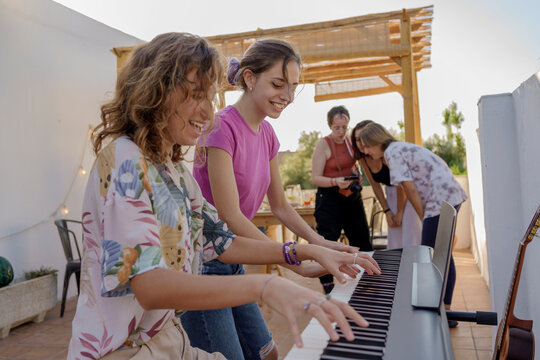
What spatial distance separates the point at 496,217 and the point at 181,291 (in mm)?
2158

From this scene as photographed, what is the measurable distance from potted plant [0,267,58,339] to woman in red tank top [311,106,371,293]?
2642 mm

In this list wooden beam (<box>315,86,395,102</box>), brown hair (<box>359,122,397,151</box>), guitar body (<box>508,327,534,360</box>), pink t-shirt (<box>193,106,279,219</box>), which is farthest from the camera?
wooden beam (<box>315,86,395,102</box>)

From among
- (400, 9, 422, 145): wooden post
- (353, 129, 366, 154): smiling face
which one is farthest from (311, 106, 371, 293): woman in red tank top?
(400, 9, 422, 145): wooden post

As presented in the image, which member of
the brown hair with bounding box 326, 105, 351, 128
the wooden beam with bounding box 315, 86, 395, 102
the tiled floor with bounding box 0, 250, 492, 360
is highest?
the wooden beam with bounding box 315, 86, 395, 102

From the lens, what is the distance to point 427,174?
355cm

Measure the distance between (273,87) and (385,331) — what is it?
110 centimetres

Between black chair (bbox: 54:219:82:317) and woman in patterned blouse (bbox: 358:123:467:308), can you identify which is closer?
woman in patterned blouse (bbox: 358:123:467:308)

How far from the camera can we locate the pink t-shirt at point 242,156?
1676mm

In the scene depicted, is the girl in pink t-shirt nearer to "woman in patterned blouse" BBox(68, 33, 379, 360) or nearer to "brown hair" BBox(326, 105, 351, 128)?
"woman in patterned blouse" BBox(68, 33, 379, 360)

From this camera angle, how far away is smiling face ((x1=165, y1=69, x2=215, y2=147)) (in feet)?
3.56

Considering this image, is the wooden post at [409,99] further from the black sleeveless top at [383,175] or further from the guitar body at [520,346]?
the guitar body at [520,346]

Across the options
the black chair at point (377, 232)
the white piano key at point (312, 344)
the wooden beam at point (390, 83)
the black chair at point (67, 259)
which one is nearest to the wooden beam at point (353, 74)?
the wooden beam at point (390, 83)

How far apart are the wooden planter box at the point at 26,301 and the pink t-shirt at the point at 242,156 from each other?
311cm

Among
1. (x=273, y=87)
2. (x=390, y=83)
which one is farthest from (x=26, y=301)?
(x=390, y=83)
